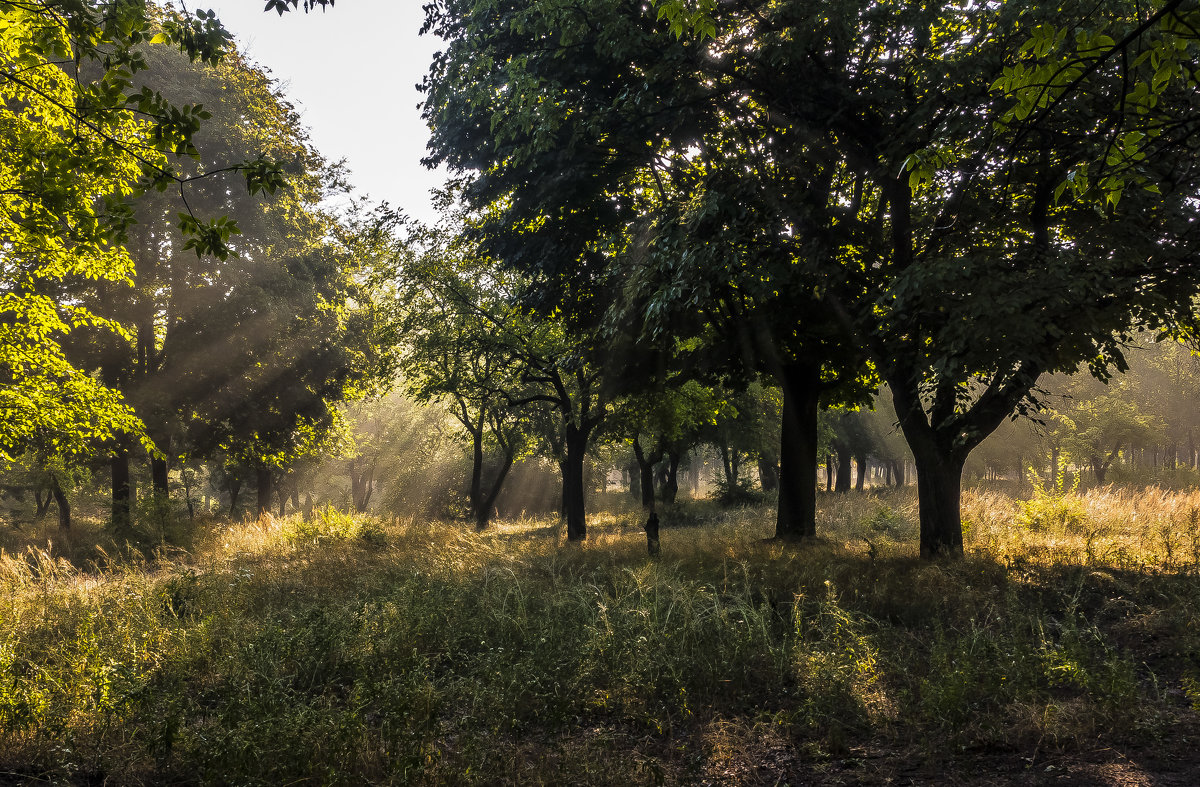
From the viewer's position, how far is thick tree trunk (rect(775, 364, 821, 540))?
540 inches

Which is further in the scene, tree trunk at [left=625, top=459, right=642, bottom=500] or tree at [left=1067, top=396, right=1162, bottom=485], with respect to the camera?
tree trunk at [left=625, top=459, right=642, bottom=500]

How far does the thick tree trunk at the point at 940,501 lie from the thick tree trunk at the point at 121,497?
66.2 ft

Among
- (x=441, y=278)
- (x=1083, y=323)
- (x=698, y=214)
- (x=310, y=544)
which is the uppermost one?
(x=441, y=278)

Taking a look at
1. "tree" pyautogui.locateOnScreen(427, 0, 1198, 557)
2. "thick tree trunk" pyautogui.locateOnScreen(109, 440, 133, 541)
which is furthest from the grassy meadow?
"thick tree trunk" pyautogui.locateOnScreen(109, 440, 133, 541)

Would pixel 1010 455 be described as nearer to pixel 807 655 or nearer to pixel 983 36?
pixel 983 36

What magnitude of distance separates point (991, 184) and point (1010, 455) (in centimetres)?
4181

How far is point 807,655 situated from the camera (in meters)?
5.61

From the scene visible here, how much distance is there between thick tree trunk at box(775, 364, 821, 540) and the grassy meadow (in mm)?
3464

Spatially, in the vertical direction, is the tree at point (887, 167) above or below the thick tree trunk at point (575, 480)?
above

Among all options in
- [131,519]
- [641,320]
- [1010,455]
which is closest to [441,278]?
[641,320]

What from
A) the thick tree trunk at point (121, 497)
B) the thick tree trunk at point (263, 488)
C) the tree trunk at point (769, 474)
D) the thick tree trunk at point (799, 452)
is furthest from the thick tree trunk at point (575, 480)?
the tree trunk at point (769, 474)

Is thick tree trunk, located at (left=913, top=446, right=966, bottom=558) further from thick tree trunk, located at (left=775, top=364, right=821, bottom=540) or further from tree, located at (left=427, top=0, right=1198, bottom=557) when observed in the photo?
thick tree trunk, located at (left=775, top=364, right=821, bottom=540)

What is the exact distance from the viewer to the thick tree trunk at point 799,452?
13.7 meters

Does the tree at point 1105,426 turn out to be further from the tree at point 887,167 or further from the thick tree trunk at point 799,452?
the tree at point 887,167
